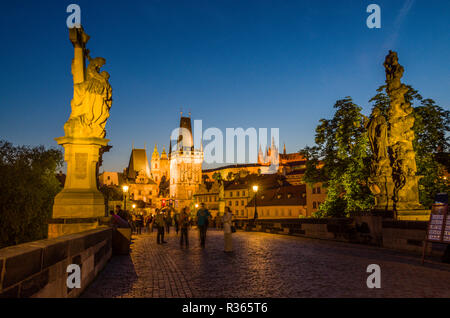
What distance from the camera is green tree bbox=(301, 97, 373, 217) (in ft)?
95.1

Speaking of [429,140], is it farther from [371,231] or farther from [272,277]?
[272,277]

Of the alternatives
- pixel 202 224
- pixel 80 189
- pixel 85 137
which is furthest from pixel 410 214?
pixel 85 137

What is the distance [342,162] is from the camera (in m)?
31.0

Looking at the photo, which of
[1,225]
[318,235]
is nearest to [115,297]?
[318,235]

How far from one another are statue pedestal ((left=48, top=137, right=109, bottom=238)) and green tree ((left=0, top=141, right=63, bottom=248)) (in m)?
23.9

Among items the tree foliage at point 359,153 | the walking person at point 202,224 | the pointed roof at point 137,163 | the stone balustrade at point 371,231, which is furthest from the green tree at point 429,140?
the pointed roof at point 137,163

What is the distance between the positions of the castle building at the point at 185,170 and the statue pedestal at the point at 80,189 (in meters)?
134

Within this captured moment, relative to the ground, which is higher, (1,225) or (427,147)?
(427,147)

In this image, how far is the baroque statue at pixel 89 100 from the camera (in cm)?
1071

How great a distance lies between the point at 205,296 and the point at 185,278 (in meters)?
1.98

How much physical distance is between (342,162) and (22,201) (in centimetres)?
2749

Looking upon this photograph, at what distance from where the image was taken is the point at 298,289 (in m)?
6.48

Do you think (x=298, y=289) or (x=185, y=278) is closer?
(x=298, y=289)
